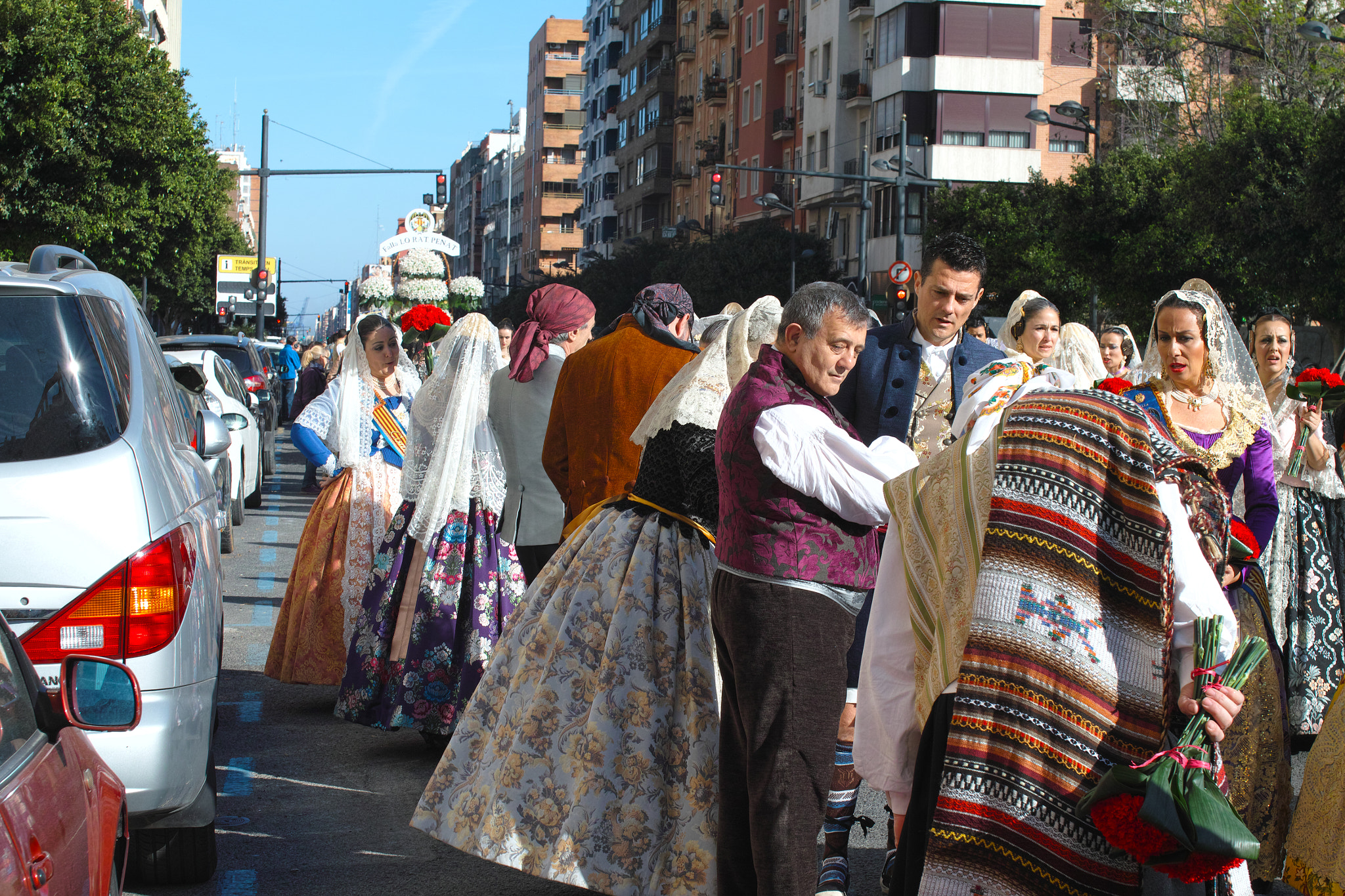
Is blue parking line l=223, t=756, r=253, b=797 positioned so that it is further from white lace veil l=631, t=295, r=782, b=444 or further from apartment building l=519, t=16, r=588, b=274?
apartment building l=519, t=16, r=588, b=274

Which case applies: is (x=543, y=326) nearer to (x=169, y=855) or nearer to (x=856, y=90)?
(x=169, y=855)

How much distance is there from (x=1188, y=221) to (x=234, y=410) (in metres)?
19.6

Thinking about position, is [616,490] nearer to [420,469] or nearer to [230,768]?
[420,469]

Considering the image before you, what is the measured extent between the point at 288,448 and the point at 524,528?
21.8 m

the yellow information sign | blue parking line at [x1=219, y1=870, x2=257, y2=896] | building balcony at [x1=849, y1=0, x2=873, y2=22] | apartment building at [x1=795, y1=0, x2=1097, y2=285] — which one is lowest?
blue parking line at [x1=219, y1=870, x2=257, y2=896]

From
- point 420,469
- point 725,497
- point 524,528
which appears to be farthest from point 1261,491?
point 420,469

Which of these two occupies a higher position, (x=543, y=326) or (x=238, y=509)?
(x=543, y=326)

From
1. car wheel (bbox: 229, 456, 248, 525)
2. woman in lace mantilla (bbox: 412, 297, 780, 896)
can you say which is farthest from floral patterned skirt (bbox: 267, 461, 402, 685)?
car wheel (bbox: 229, 456, 248, 525)

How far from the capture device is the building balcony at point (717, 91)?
219 ft

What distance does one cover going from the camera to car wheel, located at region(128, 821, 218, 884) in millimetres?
4809

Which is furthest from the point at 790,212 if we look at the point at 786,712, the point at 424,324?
the point at 786,712

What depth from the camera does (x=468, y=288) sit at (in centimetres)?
3447

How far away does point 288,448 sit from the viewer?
2755 cm

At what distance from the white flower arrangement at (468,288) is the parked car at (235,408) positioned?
17.7 metres
